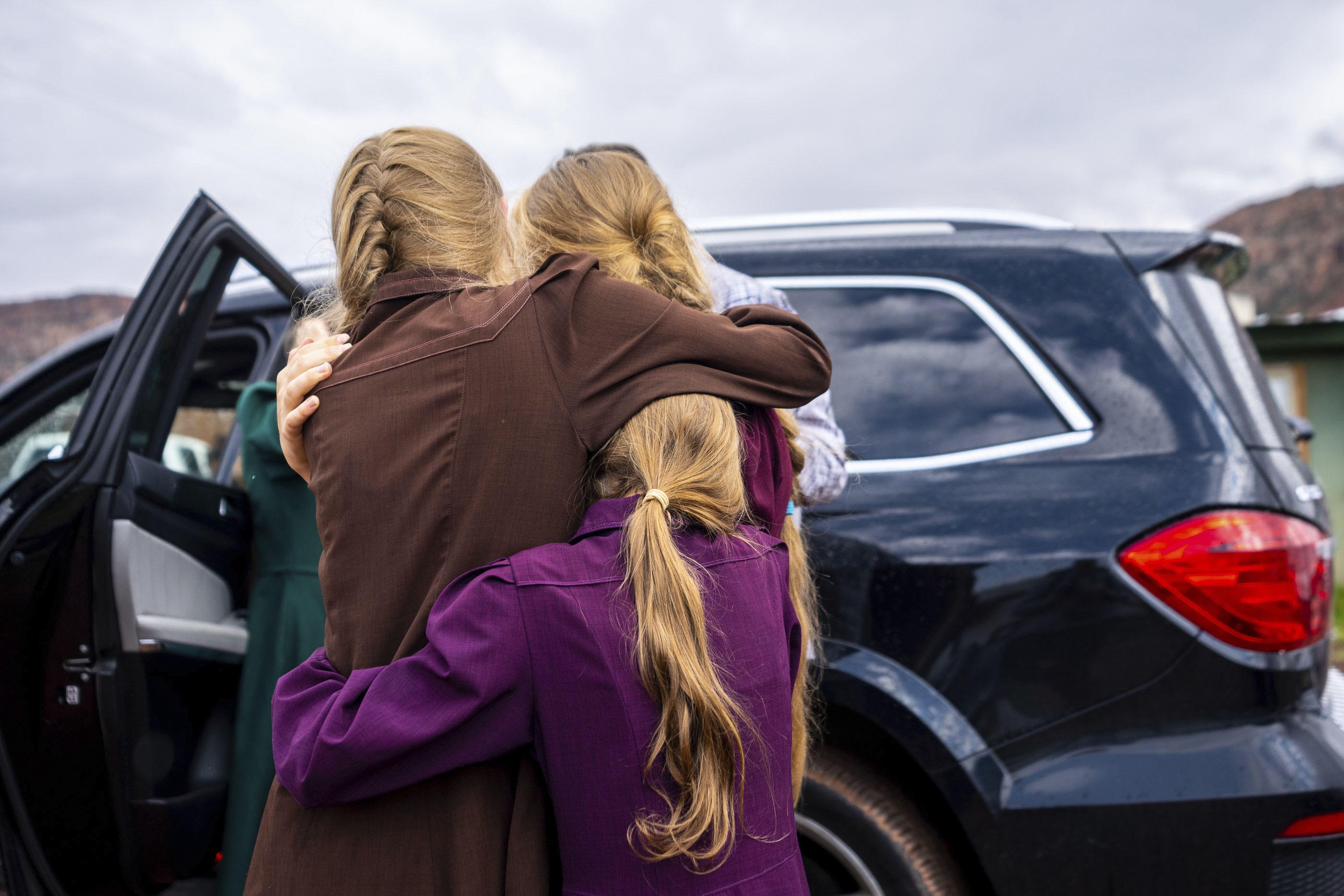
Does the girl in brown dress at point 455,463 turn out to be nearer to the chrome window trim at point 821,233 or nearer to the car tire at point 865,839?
the car tire at point 865,839

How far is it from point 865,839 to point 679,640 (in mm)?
1177

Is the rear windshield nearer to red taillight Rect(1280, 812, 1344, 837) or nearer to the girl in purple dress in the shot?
red taillight Rect(1280, 812, 1344, 837)

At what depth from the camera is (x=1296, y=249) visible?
4659 cm

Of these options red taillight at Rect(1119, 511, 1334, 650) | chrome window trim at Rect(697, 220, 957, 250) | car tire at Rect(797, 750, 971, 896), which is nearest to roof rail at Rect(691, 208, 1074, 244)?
chrome window trim at Rect(697, 220, 957, 250)

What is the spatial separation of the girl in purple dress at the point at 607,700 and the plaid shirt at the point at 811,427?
1.86 ft

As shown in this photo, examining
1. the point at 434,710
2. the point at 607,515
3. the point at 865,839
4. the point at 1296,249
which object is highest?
the point at 1296,249

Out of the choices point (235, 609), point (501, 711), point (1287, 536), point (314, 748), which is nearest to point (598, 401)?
point (501, 711)

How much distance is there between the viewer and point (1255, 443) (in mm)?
1866

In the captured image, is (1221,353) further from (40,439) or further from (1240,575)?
(40,439)

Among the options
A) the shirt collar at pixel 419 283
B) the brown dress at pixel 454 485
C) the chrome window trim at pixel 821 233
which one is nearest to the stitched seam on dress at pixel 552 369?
the brown dress at pixel 454 485

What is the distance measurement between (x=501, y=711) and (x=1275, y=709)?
1614 millimetres

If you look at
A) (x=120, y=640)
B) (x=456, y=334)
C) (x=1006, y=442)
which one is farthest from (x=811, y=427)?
(x=120, y=640)

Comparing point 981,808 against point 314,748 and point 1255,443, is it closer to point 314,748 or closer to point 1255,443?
point 1255,443

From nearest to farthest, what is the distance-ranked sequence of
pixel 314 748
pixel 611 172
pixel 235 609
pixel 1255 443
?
pixel 314 748 < pixel 611 172 < pixel 1255 443 < pixel 235 609
